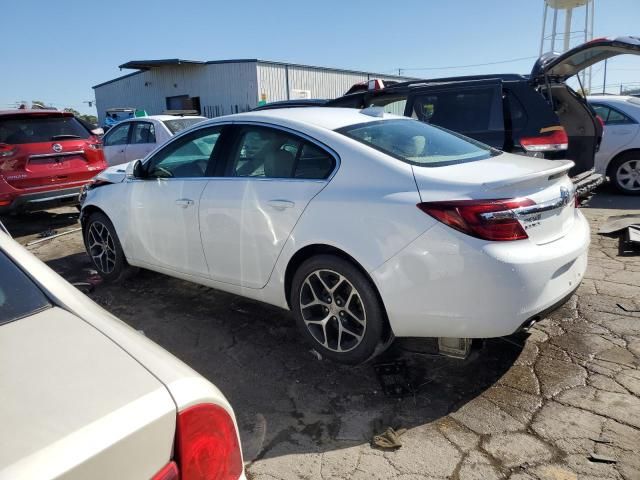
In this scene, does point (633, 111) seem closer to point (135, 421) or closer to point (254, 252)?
point (254, 252)

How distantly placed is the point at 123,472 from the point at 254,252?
234 cm

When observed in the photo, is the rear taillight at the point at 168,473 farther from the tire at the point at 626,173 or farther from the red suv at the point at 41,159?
the tire at the point at 626,173

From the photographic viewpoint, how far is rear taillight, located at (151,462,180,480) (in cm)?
107

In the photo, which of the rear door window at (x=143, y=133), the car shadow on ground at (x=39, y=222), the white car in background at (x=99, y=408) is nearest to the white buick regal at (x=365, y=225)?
the white car in background at (x=99, y=408)

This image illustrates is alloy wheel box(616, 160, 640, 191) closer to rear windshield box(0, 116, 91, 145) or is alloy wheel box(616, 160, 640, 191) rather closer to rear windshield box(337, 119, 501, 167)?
rear windshield box(337, 119, 501, 167)

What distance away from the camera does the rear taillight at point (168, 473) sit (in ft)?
3.51

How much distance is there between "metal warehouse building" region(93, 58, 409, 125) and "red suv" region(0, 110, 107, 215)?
17.2 metres

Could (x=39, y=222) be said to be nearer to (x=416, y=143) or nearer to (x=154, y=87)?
(x=416, y=143)

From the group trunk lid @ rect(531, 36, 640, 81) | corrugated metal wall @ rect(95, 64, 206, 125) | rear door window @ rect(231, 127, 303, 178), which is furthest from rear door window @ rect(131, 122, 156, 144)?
corrugated metal wall @ rect(95, 64, 206, 125)

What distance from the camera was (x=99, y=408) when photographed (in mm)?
1069

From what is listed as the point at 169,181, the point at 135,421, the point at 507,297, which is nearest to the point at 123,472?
the point at 135,421

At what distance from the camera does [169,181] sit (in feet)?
12.9

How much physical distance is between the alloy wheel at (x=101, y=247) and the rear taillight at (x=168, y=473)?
3.94m

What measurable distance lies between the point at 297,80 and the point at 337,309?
26.5m
